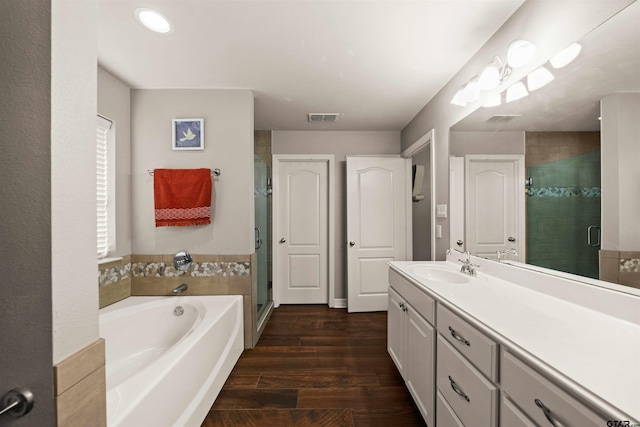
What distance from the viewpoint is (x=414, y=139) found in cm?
287

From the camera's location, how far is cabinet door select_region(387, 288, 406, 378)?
1.77 meters

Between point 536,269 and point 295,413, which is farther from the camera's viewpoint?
point 295,413

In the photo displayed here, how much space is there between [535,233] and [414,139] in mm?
1774

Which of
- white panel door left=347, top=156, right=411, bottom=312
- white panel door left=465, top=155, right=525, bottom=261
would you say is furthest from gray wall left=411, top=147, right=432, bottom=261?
white panel door left=465, top=155, right=525, bottom=261

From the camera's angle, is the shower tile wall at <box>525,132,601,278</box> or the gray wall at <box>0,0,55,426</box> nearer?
the gray wall at <box>0,0,55,426</box>

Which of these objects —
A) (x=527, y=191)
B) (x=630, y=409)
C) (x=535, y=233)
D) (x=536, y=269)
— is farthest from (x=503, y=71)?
(x=630, y=409)

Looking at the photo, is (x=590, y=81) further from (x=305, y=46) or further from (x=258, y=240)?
(x=258, y=240)

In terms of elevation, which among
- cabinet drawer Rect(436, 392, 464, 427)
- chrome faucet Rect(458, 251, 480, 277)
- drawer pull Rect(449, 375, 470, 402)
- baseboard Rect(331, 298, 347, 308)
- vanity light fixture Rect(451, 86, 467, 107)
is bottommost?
baseboard Rect(331, 298, 347, 308)

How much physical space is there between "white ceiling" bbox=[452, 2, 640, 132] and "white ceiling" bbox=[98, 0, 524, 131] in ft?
1.70

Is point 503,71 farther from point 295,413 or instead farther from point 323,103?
point 295,413

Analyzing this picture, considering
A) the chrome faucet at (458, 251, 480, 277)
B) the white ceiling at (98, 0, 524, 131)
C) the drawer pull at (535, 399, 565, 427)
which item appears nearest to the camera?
the drawer pull at (535, 399, 565, 427)

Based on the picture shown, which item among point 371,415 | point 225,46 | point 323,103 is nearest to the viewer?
point 371,415

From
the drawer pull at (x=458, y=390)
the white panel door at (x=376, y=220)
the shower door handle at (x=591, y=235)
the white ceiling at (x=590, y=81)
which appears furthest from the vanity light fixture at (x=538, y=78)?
the white panel door at (x=376, y=220)

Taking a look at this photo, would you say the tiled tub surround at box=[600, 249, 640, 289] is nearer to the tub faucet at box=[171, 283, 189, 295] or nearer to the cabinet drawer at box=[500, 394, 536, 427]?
the cabinet drawer at box=[500, 394, 536, 427]
